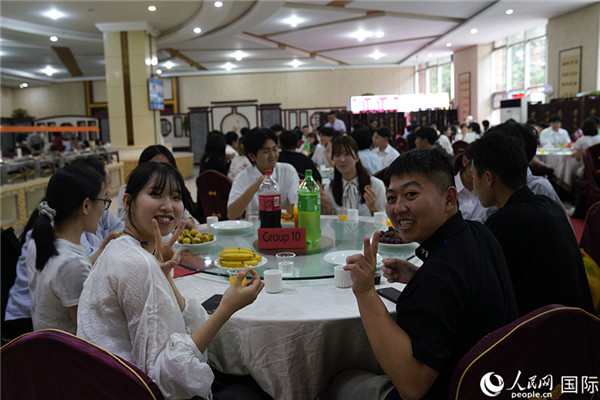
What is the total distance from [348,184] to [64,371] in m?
2.55

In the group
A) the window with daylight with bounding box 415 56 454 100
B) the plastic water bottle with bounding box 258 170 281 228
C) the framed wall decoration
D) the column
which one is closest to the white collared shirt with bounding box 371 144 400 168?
the plastic water bottle with bounding box 258 170 281 228

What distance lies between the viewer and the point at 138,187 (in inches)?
55.6

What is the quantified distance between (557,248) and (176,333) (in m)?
1.25

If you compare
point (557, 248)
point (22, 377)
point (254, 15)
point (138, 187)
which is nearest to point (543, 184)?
point (557, 248)

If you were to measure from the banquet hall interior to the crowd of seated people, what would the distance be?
23 centimetres

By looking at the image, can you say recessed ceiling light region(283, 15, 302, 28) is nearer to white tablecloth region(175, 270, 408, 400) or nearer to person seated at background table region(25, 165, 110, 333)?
person seated at background table region(25, 165, 110, 333)

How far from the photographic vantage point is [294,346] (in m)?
1.54

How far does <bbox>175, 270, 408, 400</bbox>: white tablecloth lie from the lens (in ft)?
5.07

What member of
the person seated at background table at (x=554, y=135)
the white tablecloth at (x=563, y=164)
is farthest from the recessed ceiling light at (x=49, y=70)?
the white tablecloth at (x=563, y=164)

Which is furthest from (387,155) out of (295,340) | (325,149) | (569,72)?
(569,72)

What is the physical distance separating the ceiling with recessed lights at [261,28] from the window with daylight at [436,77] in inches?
26.4

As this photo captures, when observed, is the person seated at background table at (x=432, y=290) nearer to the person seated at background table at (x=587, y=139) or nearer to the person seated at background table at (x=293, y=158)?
the person seated at background table at (x=293, y=158)

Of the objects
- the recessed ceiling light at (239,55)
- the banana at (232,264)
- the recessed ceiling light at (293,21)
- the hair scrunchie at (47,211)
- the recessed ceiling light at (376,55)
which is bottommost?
the banana at (232,264)

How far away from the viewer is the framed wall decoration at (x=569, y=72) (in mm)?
10445
